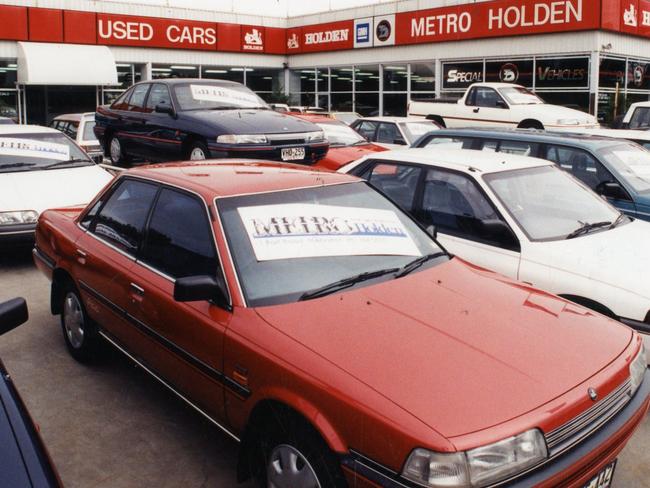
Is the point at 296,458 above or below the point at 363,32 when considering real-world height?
below

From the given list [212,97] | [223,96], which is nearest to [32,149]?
[212,97]

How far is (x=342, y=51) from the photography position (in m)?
27.3

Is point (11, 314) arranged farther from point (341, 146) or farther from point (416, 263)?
point (341, 146)

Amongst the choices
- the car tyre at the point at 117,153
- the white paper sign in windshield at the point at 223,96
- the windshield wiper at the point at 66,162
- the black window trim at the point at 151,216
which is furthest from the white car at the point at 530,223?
the car tyre at the point at 117,153

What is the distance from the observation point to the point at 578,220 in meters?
5.14

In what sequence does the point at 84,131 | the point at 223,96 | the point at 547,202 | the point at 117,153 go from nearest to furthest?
the point at 547,202
the point at 223,96
the point at 117,153
the point at 84,131

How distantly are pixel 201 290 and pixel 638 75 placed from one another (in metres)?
→ 22.0

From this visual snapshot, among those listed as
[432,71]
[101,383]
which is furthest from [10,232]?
[432,71]

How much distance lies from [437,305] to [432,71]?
21939mm

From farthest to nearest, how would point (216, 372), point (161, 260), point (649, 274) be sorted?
1. point (649, 274)
2. point (161, 260)
3. point (216, 372)

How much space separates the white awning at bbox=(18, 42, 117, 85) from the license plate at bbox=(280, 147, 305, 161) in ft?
52.2

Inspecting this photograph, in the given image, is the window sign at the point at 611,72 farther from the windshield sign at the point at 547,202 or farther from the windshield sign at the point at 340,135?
the windshield sign at the point at 547,202

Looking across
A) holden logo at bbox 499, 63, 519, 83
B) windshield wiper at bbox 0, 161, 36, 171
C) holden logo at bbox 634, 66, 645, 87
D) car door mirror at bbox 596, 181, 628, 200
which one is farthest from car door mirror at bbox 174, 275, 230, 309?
holden logo at bbox 634, 66, 645, 87

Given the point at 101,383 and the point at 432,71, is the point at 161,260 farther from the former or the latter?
the point at 432,71
